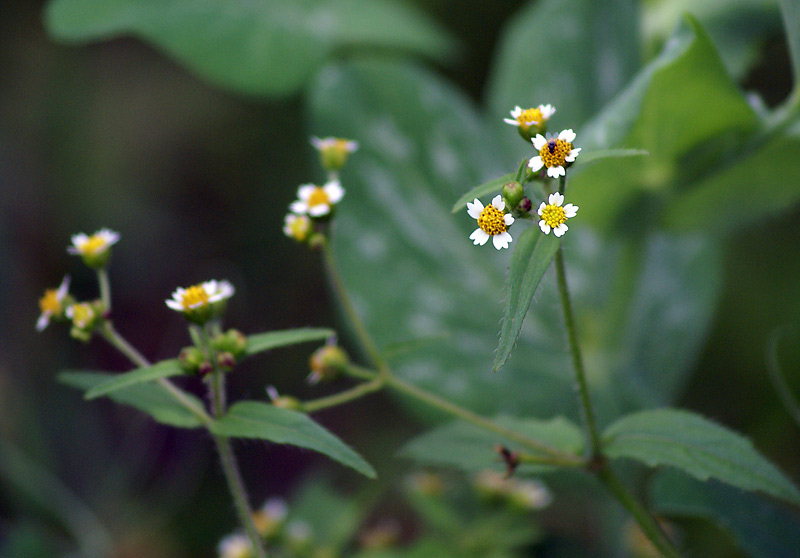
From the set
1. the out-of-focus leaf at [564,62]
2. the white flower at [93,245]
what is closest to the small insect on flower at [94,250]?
the white flower at [93,245]

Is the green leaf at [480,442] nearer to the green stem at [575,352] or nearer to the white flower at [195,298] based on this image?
the green stem at [575,352]

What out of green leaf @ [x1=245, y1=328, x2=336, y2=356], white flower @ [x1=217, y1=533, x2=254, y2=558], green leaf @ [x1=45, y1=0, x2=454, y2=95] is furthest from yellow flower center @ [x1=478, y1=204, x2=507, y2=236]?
green leaf @ [x1=45, y1=0, x2=454, y2=95]

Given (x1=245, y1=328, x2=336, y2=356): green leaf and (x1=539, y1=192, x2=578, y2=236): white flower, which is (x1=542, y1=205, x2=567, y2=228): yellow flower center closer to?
(x1=539, y1=192, x2=578, y2=236): white flower

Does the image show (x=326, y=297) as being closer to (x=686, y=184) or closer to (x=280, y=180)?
(x=280, y=180)

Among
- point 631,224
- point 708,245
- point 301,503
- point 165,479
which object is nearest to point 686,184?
point 631,224

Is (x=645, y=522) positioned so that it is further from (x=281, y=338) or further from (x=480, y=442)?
(x=281, y=338)

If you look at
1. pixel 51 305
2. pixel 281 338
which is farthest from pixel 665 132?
pixel 51 305
